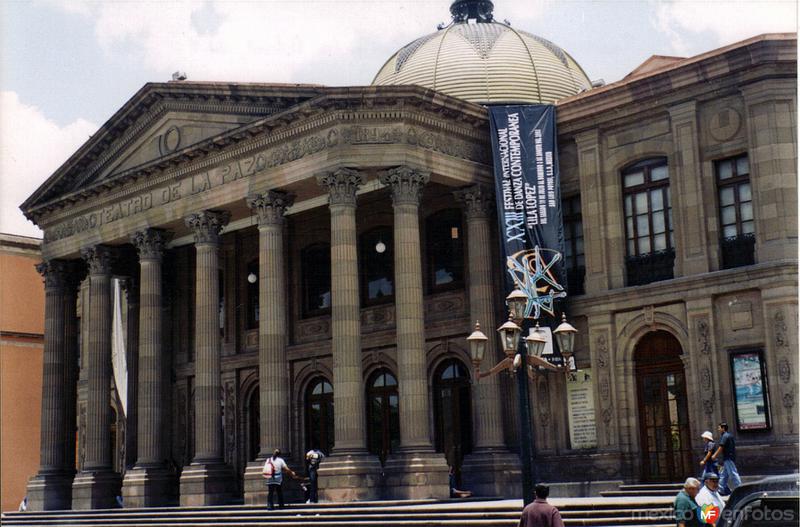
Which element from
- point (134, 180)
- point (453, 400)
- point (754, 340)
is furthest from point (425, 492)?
point (134, 180)

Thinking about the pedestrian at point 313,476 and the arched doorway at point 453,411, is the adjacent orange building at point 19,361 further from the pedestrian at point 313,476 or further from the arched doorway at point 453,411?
the arched doorway at point 453,411

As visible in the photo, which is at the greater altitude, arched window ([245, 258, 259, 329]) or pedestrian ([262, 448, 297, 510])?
arched window ([245, 258, 259, 329])

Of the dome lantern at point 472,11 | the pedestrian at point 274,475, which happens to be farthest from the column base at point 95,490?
the dome lantern at point 472,11

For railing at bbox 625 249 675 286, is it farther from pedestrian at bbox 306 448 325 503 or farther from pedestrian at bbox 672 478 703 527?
pedestrian at bbox 672 478 703 527

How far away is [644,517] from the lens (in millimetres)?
19984

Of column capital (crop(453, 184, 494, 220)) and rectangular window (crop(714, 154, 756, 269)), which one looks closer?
rectangular window (crop(714, 154, 756, 269))

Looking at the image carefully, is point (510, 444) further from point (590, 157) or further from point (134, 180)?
point (134, 180)

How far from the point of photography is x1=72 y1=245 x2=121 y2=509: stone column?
3341 centimetres

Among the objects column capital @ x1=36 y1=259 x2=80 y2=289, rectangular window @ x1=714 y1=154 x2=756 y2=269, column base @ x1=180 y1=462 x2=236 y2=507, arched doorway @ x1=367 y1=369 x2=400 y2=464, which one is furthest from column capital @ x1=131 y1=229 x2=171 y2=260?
rectangular window @ x1=714 y1=154 x2=756 y2=269

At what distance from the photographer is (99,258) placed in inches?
1363

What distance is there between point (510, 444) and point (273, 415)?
6.02 metres

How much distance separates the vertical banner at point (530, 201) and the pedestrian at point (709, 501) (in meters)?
12.2

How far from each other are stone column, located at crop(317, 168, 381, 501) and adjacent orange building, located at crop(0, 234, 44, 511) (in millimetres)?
21316

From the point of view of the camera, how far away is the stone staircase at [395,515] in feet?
67.8
